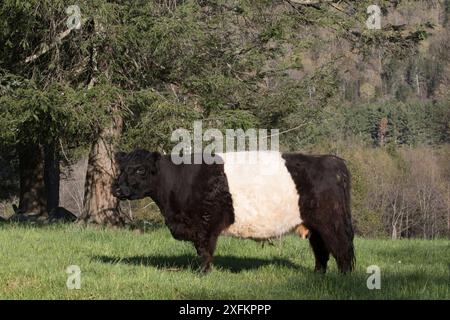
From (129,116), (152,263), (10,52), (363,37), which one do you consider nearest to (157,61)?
(129,116)

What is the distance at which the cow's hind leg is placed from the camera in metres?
8.75

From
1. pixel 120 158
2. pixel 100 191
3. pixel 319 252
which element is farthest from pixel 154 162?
pixel 100 191

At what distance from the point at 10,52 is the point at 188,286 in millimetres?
8982

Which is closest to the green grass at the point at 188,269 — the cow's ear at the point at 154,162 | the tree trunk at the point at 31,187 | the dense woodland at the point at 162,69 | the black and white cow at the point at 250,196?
the black and white cow at the point at 250,196

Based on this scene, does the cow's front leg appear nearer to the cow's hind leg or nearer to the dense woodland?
the cow's hind leg

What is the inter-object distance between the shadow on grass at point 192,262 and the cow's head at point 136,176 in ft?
3.42

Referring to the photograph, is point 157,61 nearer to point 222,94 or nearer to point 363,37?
point 222,94

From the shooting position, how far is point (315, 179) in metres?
8.45

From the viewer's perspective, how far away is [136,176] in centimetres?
888

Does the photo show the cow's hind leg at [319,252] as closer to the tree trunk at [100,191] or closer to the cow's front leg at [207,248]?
the cow's front leg at [207,248]

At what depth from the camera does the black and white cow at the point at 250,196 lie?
8.38m

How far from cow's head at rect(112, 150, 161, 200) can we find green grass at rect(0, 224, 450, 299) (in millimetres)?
1036

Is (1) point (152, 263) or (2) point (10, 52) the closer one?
(1) point (152, 263)

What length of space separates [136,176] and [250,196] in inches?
65.3
